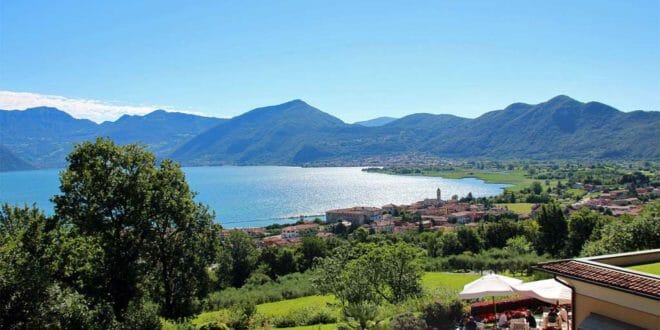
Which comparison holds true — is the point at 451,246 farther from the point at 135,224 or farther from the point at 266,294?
the point at 135,224

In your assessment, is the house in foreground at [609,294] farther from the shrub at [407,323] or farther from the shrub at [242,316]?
the shrub at [242,316]

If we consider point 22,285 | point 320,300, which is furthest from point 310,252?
point 22,285

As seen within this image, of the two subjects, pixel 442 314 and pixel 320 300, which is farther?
pixel 320 300

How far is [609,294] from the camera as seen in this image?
24.3ft

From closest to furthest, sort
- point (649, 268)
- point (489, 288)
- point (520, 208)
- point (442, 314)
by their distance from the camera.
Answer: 1. point (649, 268)
2. point (489, 288)
3. point (442, 314)
4. point (520, 208)

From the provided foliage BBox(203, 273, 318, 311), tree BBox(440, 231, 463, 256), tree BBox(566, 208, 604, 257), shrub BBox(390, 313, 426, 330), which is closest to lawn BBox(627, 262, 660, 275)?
shrub BBox(390, 313, 426, 330)

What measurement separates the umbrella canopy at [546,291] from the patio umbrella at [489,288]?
25cm

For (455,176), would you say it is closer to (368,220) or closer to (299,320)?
(368,220)

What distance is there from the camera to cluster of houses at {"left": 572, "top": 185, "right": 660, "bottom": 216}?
83.3m

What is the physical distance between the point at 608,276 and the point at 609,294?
28cm

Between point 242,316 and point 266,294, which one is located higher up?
point 242,316

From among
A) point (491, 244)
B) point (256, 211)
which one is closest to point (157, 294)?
point (491, 244)

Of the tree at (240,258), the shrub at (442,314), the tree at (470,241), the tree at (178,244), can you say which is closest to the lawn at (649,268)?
the shrub at (442,314)

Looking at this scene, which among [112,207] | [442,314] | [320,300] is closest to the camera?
[442,314]
